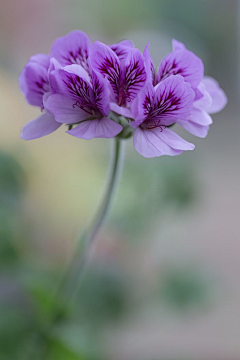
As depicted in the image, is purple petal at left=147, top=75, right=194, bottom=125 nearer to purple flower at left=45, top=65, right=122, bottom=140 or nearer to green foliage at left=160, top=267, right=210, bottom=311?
purple flower at left=45, top=65, right=122, bottom=140

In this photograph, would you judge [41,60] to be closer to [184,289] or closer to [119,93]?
[119,93]

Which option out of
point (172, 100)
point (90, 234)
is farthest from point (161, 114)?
point (90, 234)

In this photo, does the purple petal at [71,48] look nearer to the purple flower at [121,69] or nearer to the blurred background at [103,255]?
the purple flower at [121,69]

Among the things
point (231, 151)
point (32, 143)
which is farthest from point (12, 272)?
point (231, 151)

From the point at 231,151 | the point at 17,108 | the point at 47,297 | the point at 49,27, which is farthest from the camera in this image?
the point at 231,151

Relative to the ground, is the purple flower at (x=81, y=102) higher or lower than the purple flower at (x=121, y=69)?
lower

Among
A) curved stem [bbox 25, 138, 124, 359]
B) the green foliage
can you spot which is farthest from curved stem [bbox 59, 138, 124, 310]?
the green foliage

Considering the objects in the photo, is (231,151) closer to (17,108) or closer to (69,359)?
(17,108)

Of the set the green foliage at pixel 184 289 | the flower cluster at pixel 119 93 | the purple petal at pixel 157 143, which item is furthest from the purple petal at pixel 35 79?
the green foliage at pixel 184 289
